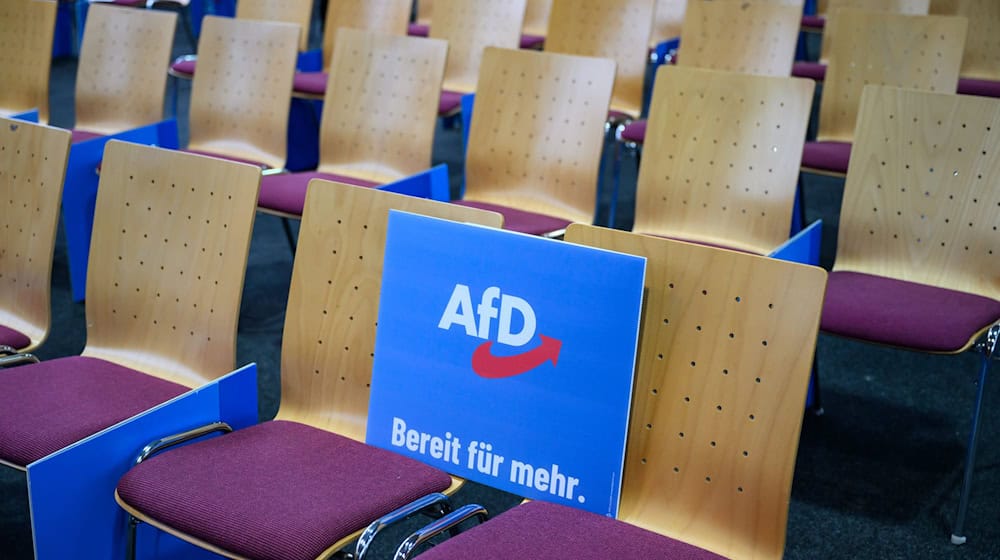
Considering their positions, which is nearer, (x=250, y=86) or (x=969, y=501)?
(x=969, y=501)

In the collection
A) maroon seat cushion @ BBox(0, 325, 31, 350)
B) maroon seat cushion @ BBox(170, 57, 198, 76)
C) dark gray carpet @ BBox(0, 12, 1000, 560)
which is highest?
maroon seat cushion @ BBox(170, 57, 198, 76)

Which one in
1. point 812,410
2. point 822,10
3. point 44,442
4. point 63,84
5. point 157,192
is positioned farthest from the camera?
point 63,84

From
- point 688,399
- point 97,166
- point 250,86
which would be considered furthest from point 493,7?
point 688,399

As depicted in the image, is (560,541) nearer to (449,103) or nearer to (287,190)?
(287,190)

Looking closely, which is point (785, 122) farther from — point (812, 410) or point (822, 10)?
point (822, 10)

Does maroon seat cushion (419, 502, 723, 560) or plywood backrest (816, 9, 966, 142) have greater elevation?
plywood backrest (816, 9, 966, 142)

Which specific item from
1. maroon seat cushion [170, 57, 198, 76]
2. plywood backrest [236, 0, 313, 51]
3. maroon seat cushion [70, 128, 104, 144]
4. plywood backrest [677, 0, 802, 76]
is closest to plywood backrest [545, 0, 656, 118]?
plywood backrest [677, 0, 802, 76]

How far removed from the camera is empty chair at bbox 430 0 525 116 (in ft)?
16.4

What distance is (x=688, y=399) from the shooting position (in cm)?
199

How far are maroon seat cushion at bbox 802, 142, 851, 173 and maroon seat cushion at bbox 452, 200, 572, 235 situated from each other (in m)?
1.01

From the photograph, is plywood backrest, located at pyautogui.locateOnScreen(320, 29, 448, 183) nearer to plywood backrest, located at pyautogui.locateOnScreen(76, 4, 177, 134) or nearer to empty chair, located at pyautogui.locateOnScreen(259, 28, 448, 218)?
empty chair, located at pyautogui.locateOnScreen(259, 28, 448, 218)

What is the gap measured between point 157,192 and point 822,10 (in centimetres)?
478

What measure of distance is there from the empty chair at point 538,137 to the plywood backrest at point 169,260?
1165 millimetres

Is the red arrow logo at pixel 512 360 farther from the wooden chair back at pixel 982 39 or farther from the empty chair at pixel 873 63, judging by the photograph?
the wooden chair back at pixel 982 39
